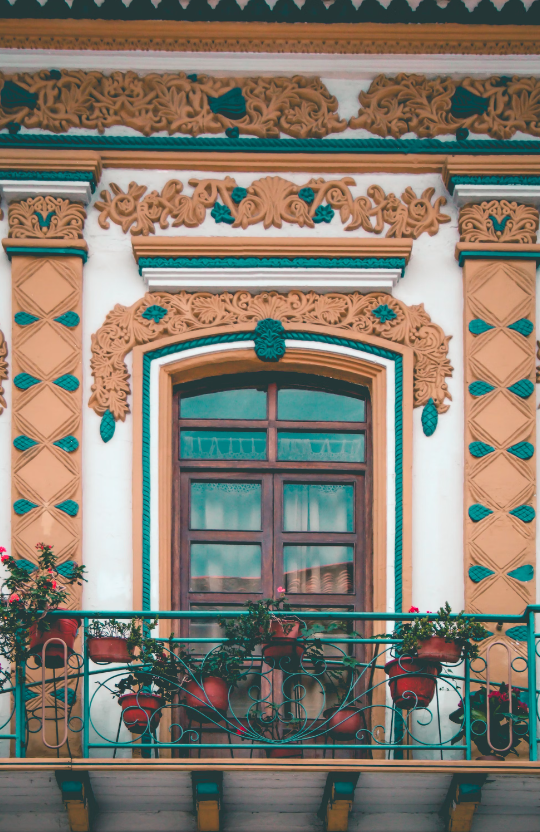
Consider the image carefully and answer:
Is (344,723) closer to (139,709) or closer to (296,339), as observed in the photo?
(139,709)

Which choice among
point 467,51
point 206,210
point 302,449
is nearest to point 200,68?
point 206,210

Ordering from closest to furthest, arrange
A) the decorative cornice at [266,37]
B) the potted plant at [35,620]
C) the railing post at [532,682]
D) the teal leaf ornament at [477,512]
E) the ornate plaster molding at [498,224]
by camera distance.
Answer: the railing post at [532,682], the potted plant at [35,620], the teal leaf ornament at [477,512], the ornate plaster molding at [498,224], the decorative cornice at [266,37]

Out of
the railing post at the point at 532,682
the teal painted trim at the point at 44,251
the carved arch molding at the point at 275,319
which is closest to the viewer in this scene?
the railing post at the point at 532,682

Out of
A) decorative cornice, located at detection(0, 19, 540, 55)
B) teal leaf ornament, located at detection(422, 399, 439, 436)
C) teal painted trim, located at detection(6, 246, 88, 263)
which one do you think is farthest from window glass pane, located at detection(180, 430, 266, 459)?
decorative cornice, located at detection(0, 19, 540, 55)

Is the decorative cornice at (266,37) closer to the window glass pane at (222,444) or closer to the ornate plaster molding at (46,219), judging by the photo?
the ornate plaster molding at (46,219)

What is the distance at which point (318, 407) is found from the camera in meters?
10.2

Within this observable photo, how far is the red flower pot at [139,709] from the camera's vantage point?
8.76 metres

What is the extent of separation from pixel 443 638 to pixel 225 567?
1831mm

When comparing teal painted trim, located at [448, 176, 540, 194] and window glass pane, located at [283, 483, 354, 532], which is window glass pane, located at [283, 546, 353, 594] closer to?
window glass pane, located at [283, 483, 354, 532]

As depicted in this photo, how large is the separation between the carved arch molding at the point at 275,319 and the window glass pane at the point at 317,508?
79cm

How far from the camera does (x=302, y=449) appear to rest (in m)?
10.1

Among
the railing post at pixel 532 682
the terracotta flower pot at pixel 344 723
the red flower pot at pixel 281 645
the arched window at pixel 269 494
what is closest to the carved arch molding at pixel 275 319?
the arched window at pixel 269 494

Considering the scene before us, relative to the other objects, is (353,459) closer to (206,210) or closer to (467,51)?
(206,210)

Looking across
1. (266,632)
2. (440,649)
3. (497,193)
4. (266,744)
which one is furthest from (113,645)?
(497,193)
